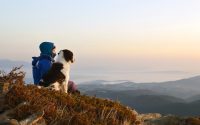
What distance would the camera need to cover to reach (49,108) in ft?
36.4

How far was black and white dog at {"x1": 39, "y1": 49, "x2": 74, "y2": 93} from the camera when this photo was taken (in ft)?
50.8

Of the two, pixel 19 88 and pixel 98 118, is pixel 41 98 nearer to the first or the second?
pixel 19 88

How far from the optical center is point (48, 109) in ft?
36.2

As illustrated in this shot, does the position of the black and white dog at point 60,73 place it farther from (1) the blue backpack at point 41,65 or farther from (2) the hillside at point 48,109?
(2) the hillside at point 48,109

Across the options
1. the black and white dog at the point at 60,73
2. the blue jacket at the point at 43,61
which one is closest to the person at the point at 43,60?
the blue jacket at the point at 43,61

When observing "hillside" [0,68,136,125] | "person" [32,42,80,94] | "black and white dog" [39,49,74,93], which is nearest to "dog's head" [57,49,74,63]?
"black and white dog" [39,49,74,93]

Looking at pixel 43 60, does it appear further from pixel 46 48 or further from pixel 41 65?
pixel 46 48

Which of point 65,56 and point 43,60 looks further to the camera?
point 43,60

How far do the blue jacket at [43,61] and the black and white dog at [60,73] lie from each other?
1.09ft

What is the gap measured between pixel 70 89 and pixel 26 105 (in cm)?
621

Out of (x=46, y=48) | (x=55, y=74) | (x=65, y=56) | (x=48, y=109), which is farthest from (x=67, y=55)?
(x=48, y=109)

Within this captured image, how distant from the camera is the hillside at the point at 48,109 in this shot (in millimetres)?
10469

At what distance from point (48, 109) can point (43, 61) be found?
5.42m

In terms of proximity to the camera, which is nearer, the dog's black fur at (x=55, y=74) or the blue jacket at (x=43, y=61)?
the dog's black fur at (x=55, y=74)
